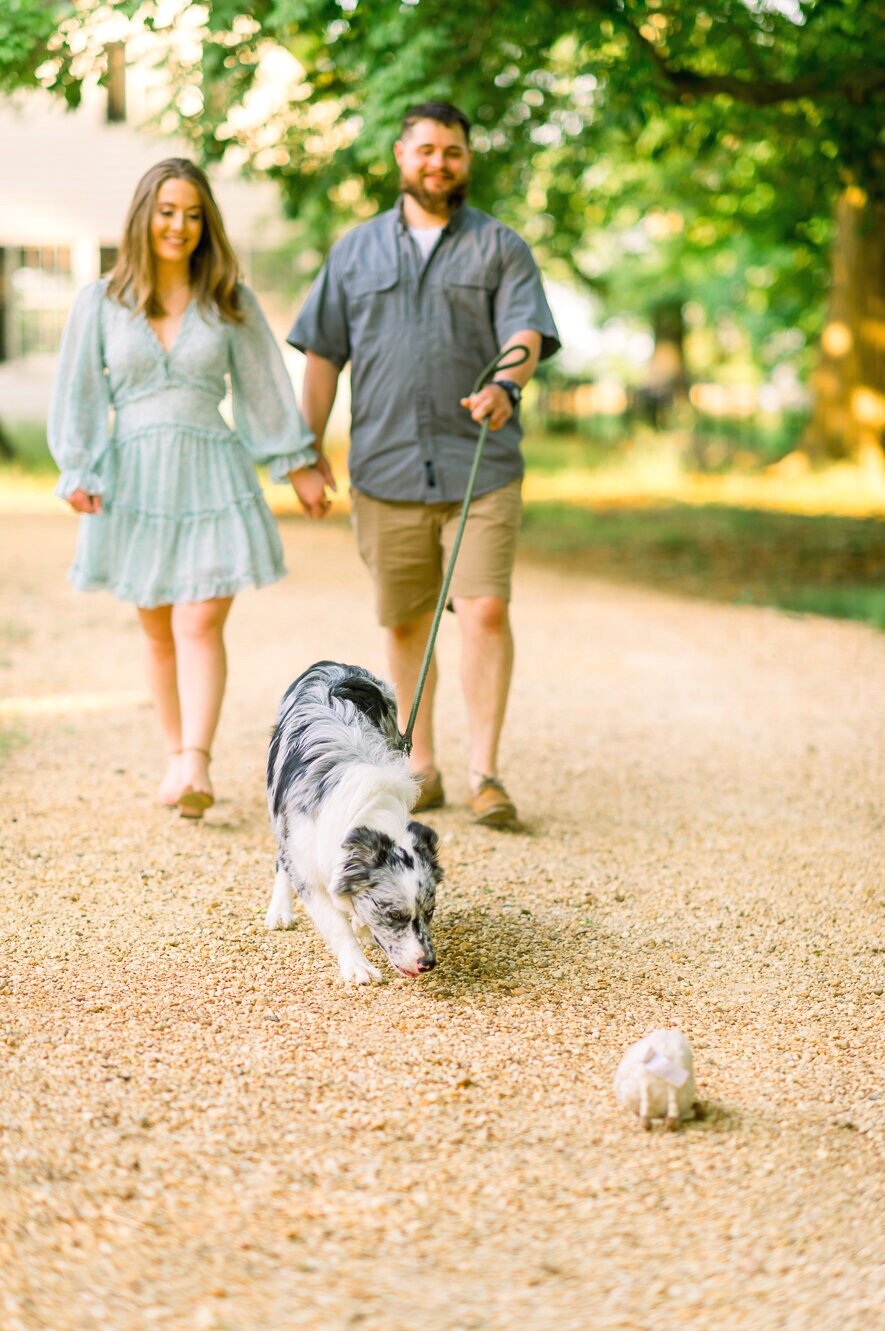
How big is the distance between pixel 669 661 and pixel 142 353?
4.67 meters

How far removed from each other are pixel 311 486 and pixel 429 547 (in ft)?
1.62

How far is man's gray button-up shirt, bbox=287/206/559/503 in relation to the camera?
549cm

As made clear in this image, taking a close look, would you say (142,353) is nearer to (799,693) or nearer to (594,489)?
(799,693)

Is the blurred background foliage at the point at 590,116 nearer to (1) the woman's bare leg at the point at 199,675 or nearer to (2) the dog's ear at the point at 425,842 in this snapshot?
(1) the woman's bare leg at the point at 199,675

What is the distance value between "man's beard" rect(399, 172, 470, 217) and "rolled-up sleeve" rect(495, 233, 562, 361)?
234 mm

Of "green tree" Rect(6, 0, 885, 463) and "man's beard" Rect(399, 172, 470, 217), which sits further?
"green tree" Rect(6, 0, 885, 463)

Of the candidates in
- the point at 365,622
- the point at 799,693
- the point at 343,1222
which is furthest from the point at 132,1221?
the point at 365,622

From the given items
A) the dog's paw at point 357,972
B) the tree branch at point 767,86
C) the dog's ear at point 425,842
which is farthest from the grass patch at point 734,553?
the dog's ear at point 425,842

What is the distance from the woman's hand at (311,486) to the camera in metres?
5.62

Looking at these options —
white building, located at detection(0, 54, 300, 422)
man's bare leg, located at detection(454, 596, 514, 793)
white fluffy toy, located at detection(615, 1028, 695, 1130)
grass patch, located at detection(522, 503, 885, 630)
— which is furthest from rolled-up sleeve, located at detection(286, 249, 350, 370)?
white building, located at detection(0, 54, 300, 422)

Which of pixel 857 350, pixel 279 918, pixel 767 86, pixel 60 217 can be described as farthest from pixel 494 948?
pixel 60 217

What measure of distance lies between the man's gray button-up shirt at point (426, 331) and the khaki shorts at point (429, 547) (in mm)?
69

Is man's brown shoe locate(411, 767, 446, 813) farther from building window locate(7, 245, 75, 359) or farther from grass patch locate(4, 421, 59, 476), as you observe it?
building window locate(7, 245, 75, 359)

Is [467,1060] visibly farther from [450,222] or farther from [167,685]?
[450,222]
